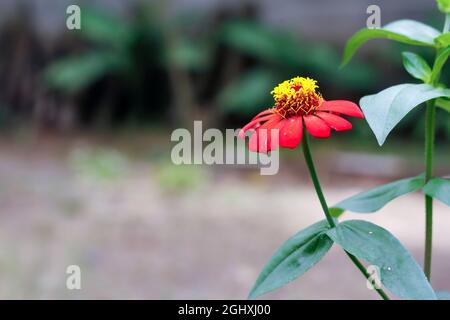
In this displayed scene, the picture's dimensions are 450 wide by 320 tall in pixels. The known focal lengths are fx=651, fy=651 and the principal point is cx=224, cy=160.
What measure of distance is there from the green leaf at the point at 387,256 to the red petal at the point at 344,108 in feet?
0.38

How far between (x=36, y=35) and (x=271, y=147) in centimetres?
579

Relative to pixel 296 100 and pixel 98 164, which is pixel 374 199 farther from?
pixel 98 164

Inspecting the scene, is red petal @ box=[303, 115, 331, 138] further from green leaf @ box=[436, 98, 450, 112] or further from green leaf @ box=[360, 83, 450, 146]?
green leaf @ box=[436, 98, 450, 112]

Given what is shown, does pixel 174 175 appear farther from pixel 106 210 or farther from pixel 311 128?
pixel 311 128

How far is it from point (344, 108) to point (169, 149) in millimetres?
4359

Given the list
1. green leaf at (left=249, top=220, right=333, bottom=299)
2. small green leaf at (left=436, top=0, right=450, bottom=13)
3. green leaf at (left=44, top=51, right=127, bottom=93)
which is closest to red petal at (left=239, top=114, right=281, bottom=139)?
green leaf at (left=249, top=220, right=333, bottom=299)

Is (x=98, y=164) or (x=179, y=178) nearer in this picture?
(x=179, y=178)

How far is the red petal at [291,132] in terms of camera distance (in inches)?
25.1

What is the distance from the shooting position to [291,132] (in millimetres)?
656

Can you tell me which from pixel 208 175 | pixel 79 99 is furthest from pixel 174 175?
pixel 79 99

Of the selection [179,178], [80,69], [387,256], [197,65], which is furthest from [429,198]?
[80,69]

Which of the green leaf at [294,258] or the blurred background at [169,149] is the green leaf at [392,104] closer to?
the green leaf at [294,258]
